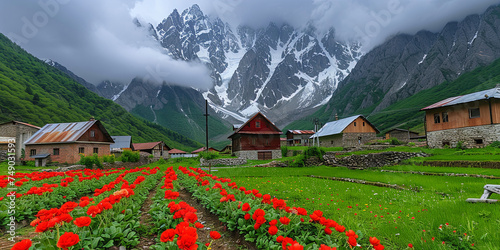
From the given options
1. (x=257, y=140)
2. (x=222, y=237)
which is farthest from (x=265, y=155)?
(x=222, y=237)

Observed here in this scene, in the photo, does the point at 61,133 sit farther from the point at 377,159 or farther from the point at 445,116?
the point at 445,116

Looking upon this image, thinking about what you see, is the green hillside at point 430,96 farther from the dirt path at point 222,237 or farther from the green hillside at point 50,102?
the green hillside at point 50,102

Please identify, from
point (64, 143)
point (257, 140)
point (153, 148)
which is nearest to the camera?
point (64, 143)

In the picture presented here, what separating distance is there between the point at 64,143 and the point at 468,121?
58678mm

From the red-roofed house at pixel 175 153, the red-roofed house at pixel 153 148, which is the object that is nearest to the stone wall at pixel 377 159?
the red-roofed house at pixel 153 148

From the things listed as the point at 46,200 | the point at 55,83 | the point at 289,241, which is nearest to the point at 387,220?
the point at 289,241

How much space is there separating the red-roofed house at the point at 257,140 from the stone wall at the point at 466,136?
999 inches

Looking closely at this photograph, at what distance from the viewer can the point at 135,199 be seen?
23.5ft

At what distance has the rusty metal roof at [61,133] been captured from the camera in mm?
40000

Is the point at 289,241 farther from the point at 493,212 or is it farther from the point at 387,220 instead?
the point at 493,212

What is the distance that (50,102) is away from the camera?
112750mm

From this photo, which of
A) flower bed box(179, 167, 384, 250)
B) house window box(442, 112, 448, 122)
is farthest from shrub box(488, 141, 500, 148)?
flower bed box(179, 167, 384, 250)

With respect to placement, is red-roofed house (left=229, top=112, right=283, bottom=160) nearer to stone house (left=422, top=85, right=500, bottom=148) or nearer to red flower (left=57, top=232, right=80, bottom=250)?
stone house (left=422, top=85, right=500, bottom=148)

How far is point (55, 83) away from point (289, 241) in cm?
18152
